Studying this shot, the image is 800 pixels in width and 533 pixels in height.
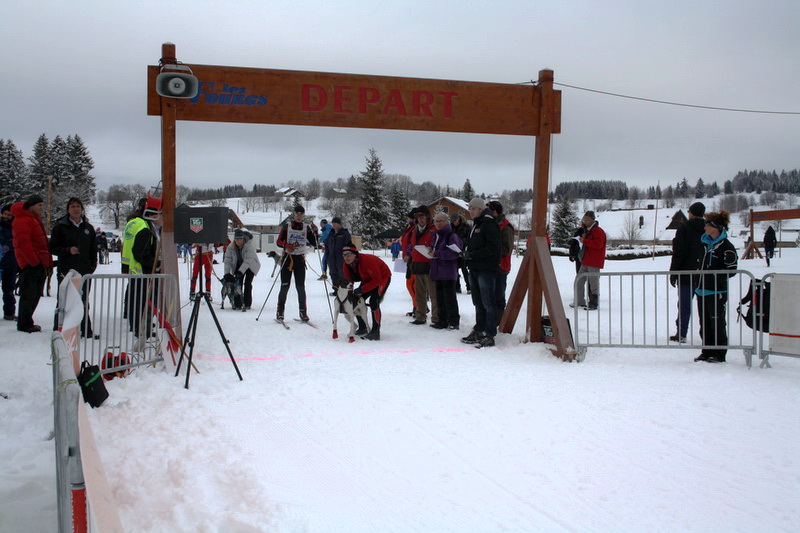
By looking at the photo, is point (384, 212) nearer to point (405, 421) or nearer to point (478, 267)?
point (478, 267)

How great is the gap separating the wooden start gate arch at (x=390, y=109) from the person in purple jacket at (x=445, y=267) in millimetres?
1268

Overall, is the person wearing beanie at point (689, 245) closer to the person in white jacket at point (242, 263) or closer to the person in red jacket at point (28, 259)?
the person in white jacket at point (242, 263)

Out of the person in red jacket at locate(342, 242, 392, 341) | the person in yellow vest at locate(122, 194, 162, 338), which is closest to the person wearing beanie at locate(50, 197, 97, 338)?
the person in yellow vest at locate(122, 194, 162, 338)

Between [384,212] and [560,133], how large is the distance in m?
45.2

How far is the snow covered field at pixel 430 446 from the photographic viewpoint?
118 inches

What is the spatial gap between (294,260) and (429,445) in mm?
6191

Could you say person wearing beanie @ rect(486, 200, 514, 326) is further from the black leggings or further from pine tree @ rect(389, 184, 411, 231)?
pine tree @ rect(389, 184, 411, 231)

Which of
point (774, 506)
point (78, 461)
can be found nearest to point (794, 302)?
point (774, 506)

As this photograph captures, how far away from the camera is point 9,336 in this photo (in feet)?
24.8

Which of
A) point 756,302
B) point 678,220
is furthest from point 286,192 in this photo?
point 756,302

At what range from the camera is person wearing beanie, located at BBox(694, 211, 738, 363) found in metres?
6.29

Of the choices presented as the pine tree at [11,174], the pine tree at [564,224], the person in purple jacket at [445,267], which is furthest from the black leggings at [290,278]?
the pine tree at [11,174]

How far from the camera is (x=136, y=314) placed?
20.0 feet

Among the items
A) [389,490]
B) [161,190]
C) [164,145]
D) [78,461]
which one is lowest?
[389,490]
